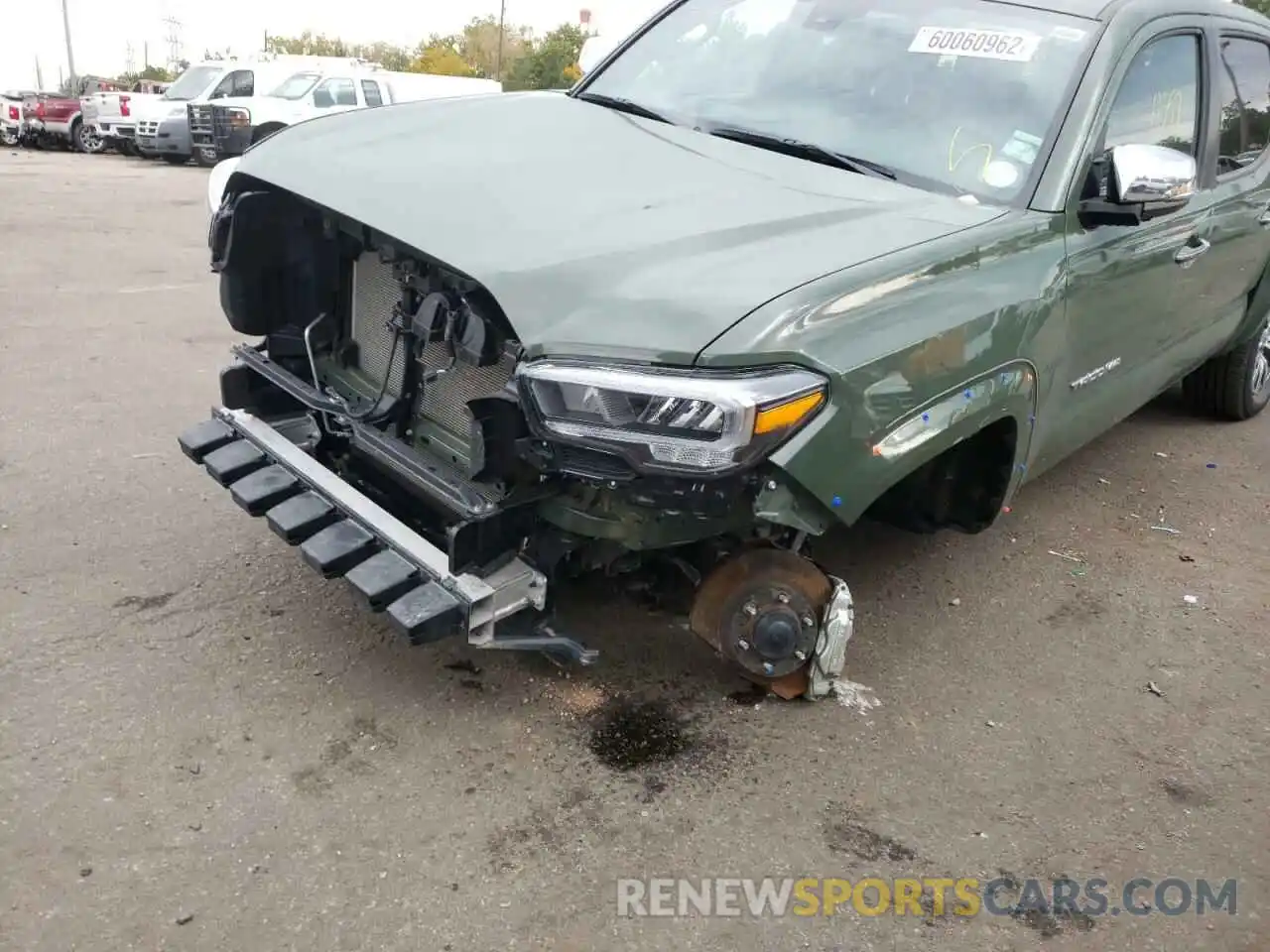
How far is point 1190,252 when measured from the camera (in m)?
3.96

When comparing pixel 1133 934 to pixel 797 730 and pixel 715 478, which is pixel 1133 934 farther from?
pixel 715 478

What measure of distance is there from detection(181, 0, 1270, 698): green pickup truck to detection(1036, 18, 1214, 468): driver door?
16 millimetres

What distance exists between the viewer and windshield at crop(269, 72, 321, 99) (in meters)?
18.7

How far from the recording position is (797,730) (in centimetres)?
302

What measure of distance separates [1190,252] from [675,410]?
2.62 metres

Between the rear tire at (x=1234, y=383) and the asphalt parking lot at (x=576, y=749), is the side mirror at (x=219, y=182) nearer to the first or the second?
the asphalt parking lot at (x=576, y=749)

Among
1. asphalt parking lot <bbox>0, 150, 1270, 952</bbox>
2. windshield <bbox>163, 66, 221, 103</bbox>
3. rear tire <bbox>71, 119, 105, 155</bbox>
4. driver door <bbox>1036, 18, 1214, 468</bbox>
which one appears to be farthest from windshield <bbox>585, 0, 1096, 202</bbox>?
rear tire <bbox>71, 119, 105, 155</bbox>

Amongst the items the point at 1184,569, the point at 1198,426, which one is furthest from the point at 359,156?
the point at 1198,426

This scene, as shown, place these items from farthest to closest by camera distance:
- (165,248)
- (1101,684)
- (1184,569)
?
1. (165,248)
2. (1184,569)
3. (1101,684)

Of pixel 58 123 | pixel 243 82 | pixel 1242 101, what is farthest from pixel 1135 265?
pixel 58 123

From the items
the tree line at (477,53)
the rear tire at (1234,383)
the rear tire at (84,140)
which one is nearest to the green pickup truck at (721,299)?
the rear tire at (1234,383)

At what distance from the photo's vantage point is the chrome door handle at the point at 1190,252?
12.8 feet

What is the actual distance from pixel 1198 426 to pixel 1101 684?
10.2 feet

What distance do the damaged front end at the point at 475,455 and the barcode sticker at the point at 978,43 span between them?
168 centimetres
